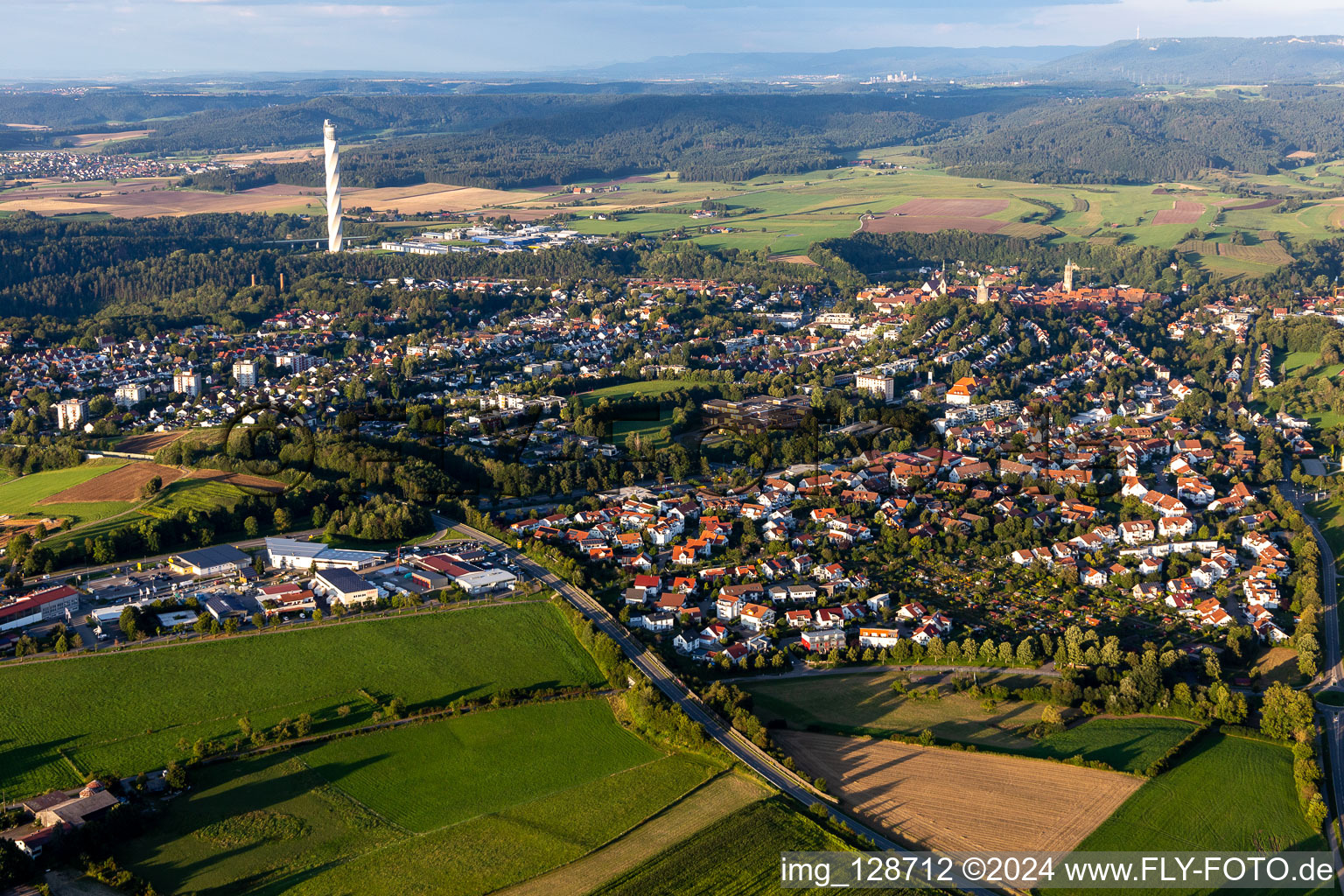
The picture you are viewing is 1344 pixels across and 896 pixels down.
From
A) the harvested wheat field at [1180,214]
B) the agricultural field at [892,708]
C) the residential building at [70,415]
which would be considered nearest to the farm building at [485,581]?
the agricultural field at [892,708]

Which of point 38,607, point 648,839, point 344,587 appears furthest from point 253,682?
point 648,839

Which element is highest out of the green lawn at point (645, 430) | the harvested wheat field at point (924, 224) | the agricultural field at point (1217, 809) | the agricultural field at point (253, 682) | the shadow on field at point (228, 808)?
the harvested wheat field at point (924, 224)

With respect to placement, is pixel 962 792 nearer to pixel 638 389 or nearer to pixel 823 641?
pixel 823 641

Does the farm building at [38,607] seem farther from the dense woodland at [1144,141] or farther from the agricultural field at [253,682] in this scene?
the dense woodland at [1144,141]

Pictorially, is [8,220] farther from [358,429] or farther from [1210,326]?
[1210,326]

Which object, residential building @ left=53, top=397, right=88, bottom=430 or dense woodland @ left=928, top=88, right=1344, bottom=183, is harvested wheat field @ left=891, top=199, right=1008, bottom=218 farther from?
residential building @ left=53, top=397, right=88, bottom=430
